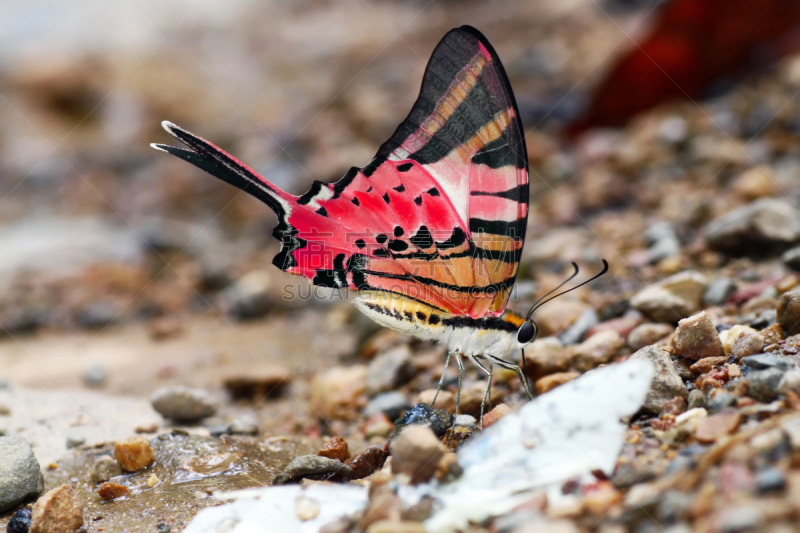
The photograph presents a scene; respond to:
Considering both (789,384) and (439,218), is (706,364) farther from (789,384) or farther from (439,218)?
(439,218)

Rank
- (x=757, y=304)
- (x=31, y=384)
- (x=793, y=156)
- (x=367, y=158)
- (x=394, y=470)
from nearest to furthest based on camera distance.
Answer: (x=394, y=470) → (x=757, y=304) → (x=31, y=384) → (x=793, y=156) → (x=367, y=158)

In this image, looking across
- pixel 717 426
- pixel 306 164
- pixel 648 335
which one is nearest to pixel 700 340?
pixel 648 335

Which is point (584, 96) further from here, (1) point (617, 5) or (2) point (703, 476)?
(2) point (703, 476)

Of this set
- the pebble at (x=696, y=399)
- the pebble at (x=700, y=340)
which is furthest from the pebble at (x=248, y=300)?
the pebble at (x=696, y=399)

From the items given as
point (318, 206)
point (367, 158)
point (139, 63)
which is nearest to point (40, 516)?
point (318, 206)

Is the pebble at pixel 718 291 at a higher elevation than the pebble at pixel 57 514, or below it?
higher

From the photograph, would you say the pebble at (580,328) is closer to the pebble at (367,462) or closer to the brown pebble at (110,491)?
the pebble at (367,462)

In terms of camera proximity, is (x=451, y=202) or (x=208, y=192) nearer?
(x=451, y=202)
